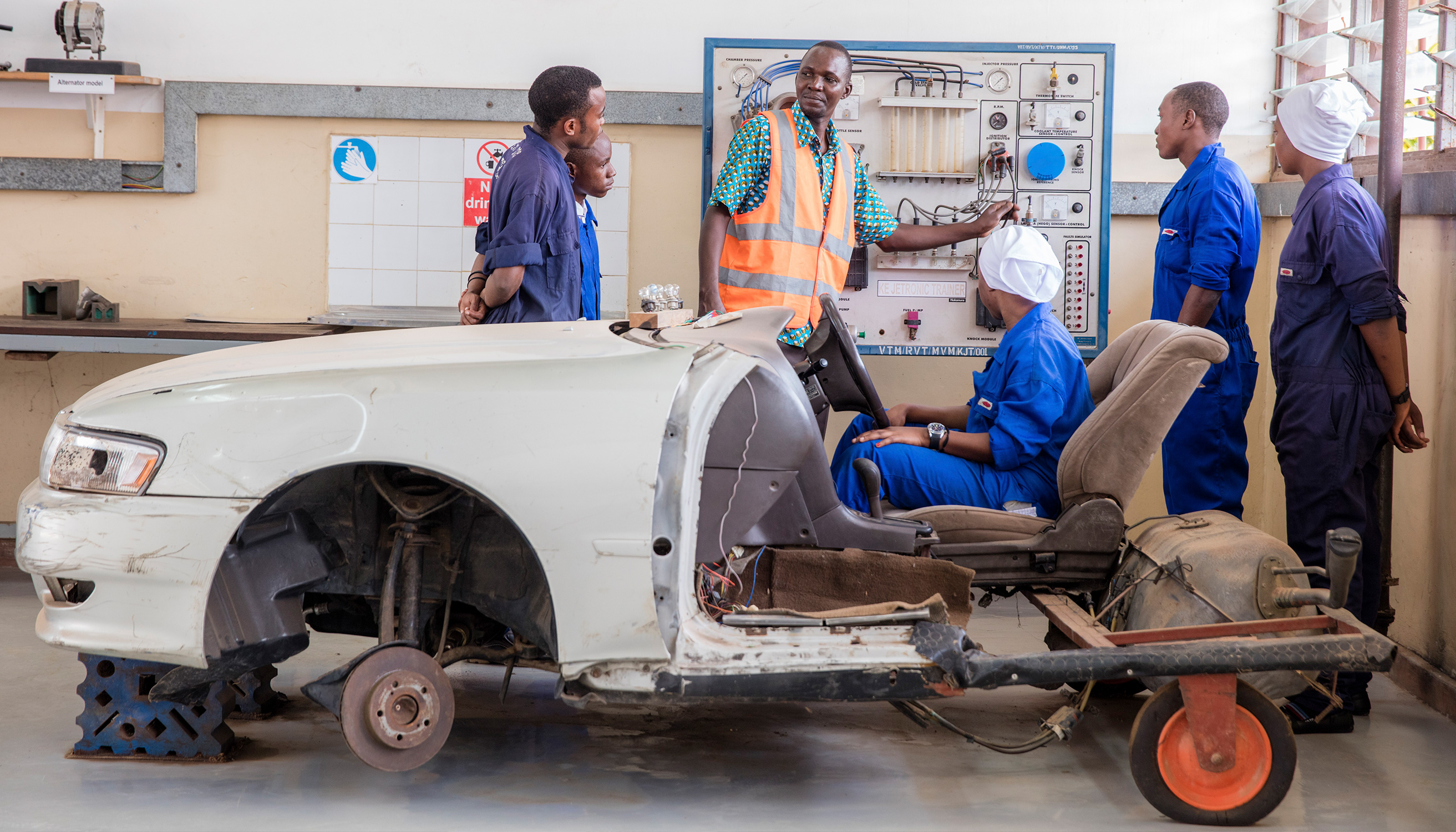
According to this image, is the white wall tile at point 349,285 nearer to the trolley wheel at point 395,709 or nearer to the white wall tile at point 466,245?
the white wall tile at point 466,245

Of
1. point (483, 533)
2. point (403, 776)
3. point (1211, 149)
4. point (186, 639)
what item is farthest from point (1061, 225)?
point (186, 639)

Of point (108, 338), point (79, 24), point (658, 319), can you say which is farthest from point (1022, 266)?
point (79, 24)

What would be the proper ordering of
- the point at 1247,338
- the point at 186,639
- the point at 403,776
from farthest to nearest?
1. the point at 1247,338
2. the point at 403,776
3. the point at 186,639

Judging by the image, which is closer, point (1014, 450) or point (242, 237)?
point (1014, 450)

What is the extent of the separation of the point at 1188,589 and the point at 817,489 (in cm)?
101

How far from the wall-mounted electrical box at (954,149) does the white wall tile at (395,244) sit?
4.53 ft

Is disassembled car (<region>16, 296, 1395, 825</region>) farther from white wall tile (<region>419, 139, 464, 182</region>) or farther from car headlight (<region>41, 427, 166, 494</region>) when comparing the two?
white wall tile (<region>419, 139, 464, 182</region>)

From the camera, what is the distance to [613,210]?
5117 mm

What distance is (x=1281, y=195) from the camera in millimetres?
4938

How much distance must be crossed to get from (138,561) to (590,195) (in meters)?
2.88


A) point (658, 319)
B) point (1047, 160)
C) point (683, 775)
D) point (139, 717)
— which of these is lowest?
point (683, 775)

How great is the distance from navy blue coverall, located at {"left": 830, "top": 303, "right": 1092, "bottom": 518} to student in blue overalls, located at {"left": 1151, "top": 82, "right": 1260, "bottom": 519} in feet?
3.10

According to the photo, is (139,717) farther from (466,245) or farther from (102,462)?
(466,245)

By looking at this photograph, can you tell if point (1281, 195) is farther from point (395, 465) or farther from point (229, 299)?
point (229, 299)
